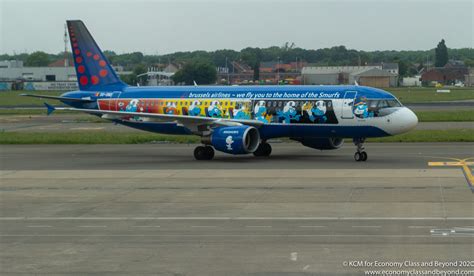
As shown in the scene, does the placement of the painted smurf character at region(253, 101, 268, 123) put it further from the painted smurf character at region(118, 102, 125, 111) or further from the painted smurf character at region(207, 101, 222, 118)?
the painted smurf character at region(118, 102, 125, 111)

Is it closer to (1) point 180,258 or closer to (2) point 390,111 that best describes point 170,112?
(2) point 390,111

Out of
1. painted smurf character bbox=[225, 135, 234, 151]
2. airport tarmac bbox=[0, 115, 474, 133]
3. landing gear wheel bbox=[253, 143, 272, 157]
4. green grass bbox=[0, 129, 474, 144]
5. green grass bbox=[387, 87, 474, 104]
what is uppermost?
painted smurf character bbox=[225, 135, 234, 151]

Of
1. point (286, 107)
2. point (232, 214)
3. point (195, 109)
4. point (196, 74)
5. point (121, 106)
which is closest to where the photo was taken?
point (232, 214)

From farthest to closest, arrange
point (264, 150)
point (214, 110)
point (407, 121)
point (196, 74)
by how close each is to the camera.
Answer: point (196, 74) → point (214, 110) → point (264, 150) → point (407, 121)

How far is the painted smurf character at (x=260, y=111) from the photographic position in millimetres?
37625

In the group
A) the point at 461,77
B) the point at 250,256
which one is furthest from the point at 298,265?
the point at 461,77

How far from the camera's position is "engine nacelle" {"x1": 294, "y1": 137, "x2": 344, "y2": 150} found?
125ft

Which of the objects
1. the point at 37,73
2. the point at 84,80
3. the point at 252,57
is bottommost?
the point at 37,73

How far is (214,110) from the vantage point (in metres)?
39.0

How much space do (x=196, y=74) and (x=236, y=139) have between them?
61.2m

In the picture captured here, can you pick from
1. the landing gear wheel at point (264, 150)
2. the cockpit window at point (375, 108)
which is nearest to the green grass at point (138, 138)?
the landing gear wheel at point (264, 150)

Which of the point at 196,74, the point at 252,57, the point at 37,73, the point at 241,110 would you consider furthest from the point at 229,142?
the point at 37,73

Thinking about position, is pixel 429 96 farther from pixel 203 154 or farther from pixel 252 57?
pixel 203 154

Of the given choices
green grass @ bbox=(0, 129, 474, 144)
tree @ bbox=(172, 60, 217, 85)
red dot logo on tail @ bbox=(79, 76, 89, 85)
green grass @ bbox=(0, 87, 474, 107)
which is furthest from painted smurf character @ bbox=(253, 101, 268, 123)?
tree @ bbox=(172, 60, 217, 85)
